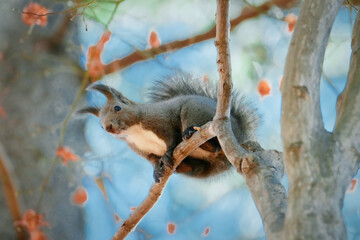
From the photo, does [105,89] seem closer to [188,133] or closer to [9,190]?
[188,133]

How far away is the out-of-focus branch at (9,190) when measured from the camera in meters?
2.96

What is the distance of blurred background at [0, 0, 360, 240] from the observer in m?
2.98

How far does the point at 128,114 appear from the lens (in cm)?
252

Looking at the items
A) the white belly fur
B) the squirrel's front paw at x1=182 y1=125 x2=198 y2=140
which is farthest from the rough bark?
the white belly fur

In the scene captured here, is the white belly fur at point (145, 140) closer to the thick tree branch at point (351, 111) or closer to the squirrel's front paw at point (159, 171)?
the squirrel's front paw at point (159, 171)

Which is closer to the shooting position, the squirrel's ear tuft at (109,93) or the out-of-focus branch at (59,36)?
the squirrel's ear tuft at (109,93)

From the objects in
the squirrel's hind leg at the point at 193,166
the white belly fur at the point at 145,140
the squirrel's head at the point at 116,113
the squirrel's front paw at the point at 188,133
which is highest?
the squirrel's head at the point at 116,113

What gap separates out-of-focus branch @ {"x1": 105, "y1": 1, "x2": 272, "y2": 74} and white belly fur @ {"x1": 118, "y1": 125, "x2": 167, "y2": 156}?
0.67 m

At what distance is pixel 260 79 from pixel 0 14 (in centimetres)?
175

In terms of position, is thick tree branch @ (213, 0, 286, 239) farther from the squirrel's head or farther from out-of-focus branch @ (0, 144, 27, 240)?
out-of-focus branch @ (0, 144, 27, 240)

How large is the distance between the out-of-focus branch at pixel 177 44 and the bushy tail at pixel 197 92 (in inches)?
10.8

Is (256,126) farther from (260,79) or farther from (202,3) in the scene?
(202,3)

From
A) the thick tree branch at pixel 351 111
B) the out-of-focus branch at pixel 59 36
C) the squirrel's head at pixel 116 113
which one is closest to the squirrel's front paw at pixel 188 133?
the squirrel's head at pixel 116 113

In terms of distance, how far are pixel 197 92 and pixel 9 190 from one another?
1372 mm
